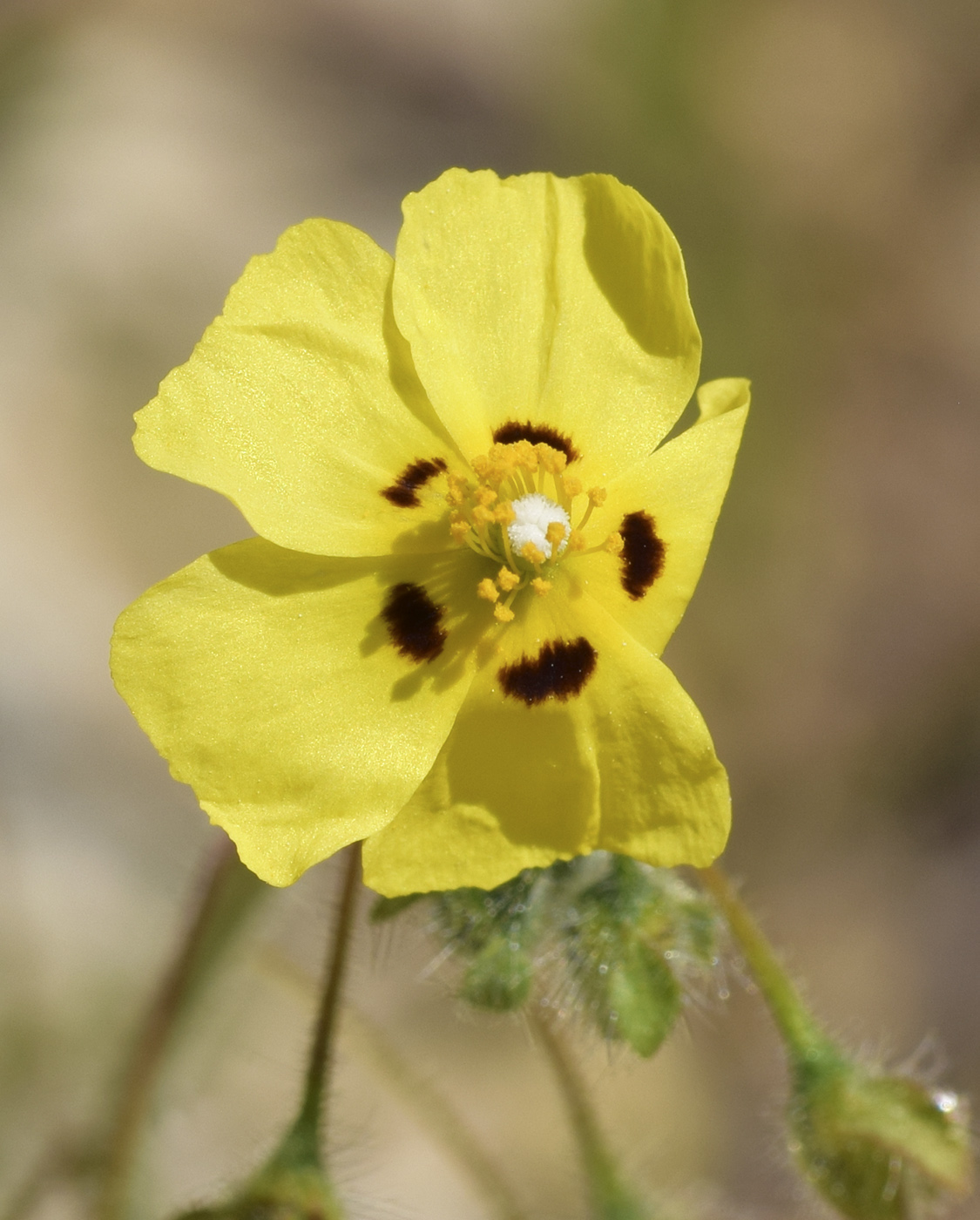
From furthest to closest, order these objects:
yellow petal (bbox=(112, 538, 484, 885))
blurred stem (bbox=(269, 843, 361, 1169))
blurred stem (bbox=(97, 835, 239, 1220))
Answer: blurred stem (bbox=(97, 835, 239, 1220)) → blurred stem (bbox=(269, 843, 361, 1169)) → yellow petal (bbox=(112, 538, 484, 885))

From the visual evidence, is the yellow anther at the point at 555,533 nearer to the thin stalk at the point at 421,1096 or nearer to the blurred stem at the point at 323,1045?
the blurred stem at the point at 323,1045

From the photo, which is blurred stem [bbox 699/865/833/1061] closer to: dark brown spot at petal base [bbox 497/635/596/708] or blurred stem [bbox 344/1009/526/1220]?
dark brown spot at petal base [bbox 497/635/596/708]

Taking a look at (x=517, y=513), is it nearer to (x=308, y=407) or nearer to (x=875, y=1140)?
(x=308, y=407)

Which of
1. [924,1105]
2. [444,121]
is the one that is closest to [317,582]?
[924,1105]

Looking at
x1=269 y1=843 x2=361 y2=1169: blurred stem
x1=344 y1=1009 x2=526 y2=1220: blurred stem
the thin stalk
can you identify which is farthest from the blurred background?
x1=269 y1=843 x2=361 y2=1169: blurred stem

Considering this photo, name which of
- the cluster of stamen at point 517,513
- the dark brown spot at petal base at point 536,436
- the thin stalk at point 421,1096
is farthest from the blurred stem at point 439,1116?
the dark brown spot at petal base at point 536,436

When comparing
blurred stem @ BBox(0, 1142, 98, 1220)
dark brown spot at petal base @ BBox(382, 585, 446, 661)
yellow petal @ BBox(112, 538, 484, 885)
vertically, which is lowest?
blurred stem @ BBox(0, 1142, 98, 1220)

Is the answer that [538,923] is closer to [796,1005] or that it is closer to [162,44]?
[796,1005]

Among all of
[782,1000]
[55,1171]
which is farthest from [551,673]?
[55,1171]
